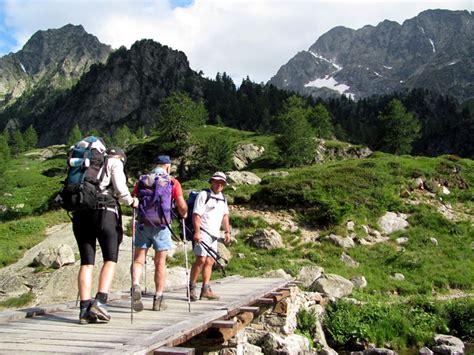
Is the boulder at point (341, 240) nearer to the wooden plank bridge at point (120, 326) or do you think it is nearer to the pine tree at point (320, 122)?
the wooden plank bridge at point (120, 326)

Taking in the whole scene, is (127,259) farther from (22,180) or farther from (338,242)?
(22,180)

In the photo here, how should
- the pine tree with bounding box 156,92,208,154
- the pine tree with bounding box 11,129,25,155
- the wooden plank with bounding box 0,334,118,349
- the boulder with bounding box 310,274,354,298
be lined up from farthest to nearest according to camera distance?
the pine tree with bounding box 11,129,25,155
the pine tree with bounding box 156,92,208,154
the boulder with bounding box 310,274,354,298
the wooden plank with bounding box 0,334,118,349

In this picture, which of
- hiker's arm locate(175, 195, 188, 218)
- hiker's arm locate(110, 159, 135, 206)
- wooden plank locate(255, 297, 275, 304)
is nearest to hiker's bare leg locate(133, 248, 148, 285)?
hiker's arm locate(175, 195, 188, 218)

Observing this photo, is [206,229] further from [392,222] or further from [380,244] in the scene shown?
[392,222]

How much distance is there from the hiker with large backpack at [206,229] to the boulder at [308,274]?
8.68 meters

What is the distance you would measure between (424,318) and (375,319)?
1825 millimetres

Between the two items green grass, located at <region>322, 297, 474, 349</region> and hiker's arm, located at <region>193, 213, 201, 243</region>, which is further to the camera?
green grass, located at <region>322, 297, 474, 349</region>

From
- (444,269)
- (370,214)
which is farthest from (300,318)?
(370,214)

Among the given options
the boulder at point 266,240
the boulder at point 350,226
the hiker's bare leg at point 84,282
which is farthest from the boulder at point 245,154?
the hiker's bare leg at point 84,282

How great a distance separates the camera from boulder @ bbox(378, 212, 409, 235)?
27.1m

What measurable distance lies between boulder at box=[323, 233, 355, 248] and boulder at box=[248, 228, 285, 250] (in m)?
2.78

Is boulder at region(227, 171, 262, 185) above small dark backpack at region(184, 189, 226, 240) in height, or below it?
above

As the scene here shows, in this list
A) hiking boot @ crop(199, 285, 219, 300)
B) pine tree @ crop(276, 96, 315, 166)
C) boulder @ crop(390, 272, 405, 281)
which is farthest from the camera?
pine tree @ crop(276, 96, 315, 166)

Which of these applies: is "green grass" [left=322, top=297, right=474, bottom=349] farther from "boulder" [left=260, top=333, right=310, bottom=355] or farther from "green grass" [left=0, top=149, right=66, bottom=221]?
"green grass" [left=0, top=149, right=66, bottom=221]
